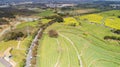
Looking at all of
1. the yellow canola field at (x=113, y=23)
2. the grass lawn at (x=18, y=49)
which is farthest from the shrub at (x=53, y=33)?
the yellow canola field at (x=113, y=23)

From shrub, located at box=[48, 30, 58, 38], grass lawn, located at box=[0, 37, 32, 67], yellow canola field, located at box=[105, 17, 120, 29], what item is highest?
shrub, located at box=[48, 30, 58, 38]

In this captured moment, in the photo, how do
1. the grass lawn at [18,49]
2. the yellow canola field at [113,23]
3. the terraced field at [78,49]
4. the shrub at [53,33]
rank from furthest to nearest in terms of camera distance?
the yellow canola field at [113,23], the shrub at [53,33], the grass lawn at [18,49], the terraced field at [78,49]

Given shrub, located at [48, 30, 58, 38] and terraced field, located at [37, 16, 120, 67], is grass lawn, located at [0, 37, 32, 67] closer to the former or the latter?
terraced field, located at [37, 16, 120, 67]

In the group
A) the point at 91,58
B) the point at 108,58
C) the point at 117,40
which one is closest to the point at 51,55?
the point at 91,58

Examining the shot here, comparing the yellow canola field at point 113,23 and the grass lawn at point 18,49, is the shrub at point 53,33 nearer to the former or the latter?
the grass lawn at point 18,49

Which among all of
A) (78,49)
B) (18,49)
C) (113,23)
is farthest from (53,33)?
(113,23)

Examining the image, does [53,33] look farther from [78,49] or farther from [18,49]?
[18,49]

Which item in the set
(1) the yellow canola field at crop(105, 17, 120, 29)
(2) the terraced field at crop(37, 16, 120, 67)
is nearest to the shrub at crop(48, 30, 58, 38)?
(2) the terraced field at crop(37, 16, 120, 67)

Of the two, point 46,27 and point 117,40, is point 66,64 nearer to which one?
point 117,40
